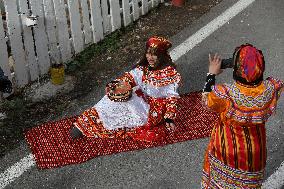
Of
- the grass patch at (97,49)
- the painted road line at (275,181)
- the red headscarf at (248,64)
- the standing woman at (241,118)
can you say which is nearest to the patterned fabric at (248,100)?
the standing woman at (241,118)

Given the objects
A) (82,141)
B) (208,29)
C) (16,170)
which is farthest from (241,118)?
(208,29)

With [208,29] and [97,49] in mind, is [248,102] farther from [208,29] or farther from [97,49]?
[208,29]

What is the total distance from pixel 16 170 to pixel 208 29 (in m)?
3.96

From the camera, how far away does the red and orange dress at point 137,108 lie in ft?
19.8

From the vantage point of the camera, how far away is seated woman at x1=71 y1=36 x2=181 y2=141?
599cm

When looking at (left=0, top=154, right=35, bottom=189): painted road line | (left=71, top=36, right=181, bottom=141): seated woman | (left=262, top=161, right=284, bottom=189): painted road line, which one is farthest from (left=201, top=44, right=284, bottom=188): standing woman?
(left=0, top=154, right=35, bottom=189): painted road line

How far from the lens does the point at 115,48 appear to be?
8031 mm

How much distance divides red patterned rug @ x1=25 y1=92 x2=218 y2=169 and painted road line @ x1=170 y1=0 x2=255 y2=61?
1432mm

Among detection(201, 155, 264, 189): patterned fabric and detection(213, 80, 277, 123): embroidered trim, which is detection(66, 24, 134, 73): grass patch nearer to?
detection(201, 155, 264, 189): patterned fabric

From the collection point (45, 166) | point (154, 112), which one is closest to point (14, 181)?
point (45, 166)

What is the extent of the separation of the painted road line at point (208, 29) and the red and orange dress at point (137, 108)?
5.40 ft

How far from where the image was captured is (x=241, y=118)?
4.20 m

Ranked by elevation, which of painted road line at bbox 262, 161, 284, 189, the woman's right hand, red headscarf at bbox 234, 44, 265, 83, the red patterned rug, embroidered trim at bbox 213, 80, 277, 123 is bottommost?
painted road line at bbox 262, 161, 284, 189

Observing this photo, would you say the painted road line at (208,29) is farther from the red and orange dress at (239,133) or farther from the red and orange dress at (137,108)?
the red and orange dress at (239,133)
